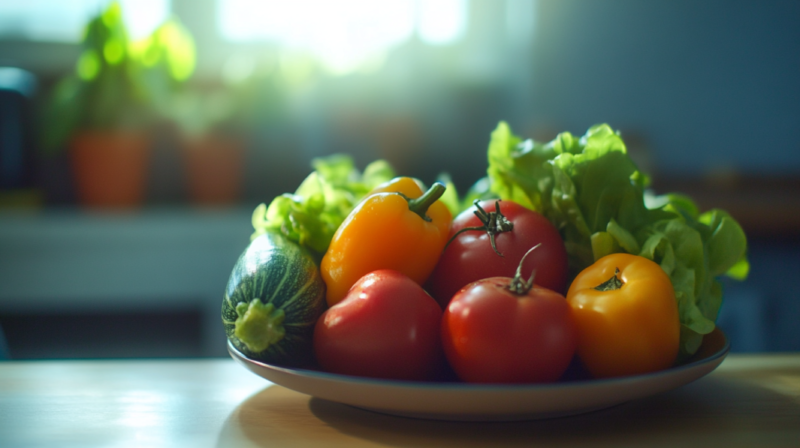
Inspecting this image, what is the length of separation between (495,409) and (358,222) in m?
0.22

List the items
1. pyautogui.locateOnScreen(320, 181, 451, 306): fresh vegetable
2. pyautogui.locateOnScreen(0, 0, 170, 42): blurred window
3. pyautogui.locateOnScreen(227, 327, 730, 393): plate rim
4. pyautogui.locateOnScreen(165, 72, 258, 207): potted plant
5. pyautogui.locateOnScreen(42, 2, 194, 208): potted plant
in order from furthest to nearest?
pyautogui.locateOnScreen(0, 0, 170, 42): blurred window
pyautogui.locateOnScreen(165, 72, 258, 207): potted plant
pyautogui.locateOnScreen(42, 2, 194, 208): potted plant
pyautogui.locateOnScreen(320, 181, 451, 306): fresh vegetable
pyautogui.locateOnScreen(227, 327, 730, 393): plate rim

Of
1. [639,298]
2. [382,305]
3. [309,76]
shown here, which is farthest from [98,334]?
[639,298]

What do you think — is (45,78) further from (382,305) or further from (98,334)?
(382,305)

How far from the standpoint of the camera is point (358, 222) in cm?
59

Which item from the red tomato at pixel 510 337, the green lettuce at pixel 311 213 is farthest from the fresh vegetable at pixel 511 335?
the green lettuce at pixel 311 213

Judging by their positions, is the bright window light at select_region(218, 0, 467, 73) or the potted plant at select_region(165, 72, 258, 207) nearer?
the potted plant at select_region(165, 72, 258, 207)

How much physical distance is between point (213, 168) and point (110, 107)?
0.32 meters

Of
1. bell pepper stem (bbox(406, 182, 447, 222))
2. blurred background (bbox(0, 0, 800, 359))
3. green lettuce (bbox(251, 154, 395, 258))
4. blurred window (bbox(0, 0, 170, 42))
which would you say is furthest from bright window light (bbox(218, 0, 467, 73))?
bell pepper stem (bbox(406, 182, 447, 222))

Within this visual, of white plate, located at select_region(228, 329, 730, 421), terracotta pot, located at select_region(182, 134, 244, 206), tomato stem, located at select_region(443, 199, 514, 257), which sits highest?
tomato stem, located at select_region(443, 199, 514, 257)

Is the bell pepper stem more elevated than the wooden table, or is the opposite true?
the bell pepper stem

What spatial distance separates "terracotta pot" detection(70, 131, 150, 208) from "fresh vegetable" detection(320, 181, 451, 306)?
1447mm

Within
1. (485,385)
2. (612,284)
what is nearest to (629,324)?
(612,284)

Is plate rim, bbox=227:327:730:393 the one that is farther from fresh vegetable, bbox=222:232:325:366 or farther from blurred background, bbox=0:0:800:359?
blurred background, bbox=0:0:800:359

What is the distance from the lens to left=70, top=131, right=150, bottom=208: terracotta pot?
1.82 m
